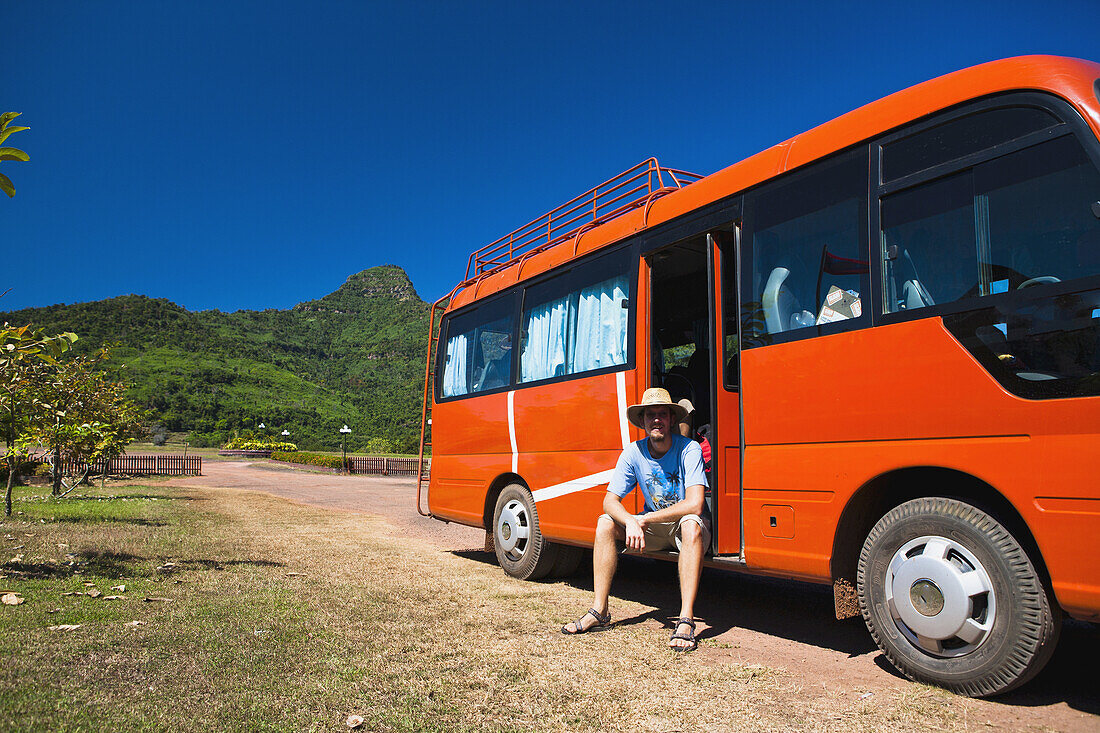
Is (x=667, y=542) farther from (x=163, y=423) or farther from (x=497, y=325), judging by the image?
(x=163, y=423)

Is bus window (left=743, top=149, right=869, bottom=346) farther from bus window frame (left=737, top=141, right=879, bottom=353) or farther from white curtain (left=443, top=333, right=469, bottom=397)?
white curtain (left=443, top=333, right=469, bottom=397)

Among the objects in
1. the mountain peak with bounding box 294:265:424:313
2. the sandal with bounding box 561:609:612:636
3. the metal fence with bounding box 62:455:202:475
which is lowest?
the metal fence with bounding box 62:455:202:475

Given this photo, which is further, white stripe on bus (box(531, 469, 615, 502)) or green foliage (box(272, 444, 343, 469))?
green foliage (box(272, 444, 343, 469))

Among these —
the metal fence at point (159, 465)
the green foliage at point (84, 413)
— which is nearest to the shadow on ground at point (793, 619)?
the green foliage at point (84, 413)

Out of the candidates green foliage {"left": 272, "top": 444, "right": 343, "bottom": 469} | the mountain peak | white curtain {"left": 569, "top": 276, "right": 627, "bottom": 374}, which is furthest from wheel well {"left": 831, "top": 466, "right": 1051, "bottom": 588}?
the mountain peak

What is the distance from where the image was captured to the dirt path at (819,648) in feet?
10.4

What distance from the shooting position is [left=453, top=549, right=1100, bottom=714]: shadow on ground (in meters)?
3.45

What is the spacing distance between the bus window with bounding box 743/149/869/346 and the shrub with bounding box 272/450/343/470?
128 feet

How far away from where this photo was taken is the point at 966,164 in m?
3.53

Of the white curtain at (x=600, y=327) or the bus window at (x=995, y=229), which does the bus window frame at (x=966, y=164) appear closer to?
the bus window at (x=995, y=229)

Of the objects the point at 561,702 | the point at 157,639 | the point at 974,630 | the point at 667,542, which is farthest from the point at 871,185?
the point at 157,639

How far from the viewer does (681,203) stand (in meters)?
5.54

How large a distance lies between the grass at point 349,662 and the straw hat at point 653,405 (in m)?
1.52

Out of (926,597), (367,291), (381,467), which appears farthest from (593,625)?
(367,291)
